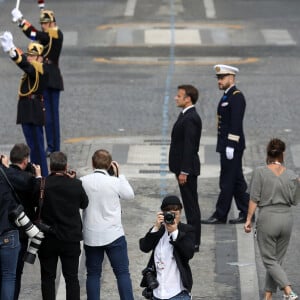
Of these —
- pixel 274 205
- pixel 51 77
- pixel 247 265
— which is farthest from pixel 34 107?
pixel 274 205

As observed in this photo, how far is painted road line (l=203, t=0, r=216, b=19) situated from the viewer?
30694 mm

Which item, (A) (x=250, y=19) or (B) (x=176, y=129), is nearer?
(B) (x=176, y=129)

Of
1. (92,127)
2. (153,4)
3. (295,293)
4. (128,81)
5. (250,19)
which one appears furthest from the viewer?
(153,4)

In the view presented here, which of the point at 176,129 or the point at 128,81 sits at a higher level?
the point at 176,129

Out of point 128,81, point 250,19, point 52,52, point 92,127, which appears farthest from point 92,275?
point 250,19

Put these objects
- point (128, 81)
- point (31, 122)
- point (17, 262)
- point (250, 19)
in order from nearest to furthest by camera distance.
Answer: point (17, 262) → point (31, 122) → point (128, 81) → point (250, 19)

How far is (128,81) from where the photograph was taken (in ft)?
75.2

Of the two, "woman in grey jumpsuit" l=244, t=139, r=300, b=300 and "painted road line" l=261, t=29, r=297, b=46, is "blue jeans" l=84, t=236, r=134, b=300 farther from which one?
"painted road line" l=261, t=29, r=297, b=46

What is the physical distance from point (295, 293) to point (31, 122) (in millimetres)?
5410

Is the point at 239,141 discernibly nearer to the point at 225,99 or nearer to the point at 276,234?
the point at 225,99

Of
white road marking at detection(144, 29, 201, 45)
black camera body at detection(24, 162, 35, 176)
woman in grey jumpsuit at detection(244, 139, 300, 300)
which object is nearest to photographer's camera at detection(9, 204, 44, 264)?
black camera body at detection(24, 162, 35, 176)

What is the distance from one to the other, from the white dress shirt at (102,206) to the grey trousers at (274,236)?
139cm

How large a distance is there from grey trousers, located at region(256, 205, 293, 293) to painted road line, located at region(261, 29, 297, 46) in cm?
1566

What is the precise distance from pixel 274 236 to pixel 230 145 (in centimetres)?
280
